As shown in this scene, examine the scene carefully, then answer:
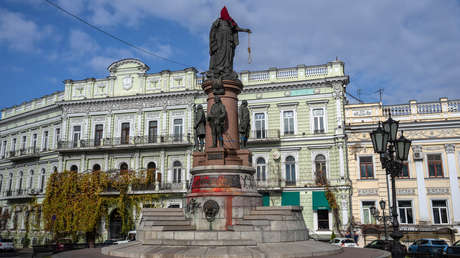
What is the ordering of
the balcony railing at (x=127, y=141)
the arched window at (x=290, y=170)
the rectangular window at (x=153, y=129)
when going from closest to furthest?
the arched window at (x=290, y=170) → the balcony railing at (x=127, y=141) → the rectangular window at (x=153, y=129)

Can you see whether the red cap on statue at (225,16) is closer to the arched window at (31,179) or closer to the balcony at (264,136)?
the balcony at (264,136)

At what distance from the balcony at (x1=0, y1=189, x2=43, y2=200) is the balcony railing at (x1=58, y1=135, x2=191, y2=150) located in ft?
19.0

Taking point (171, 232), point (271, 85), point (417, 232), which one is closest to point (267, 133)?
point (271, 85)

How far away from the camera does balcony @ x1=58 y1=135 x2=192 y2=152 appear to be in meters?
35.8

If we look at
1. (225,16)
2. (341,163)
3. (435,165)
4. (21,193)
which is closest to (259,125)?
(341,163)

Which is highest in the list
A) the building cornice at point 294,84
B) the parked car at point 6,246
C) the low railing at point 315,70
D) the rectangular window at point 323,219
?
the low railing at point 315,70

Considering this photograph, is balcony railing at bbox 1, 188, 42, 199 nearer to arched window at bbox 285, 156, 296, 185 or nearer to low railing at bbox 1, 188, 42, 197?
low railing at bbox 1, 188, 42, 197

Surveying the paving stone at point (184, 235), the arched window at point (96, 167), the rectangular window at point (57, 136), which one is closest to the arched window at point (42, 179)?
the rectangular window at point (57, 136)

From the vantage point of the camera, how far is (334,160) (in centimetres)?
3234

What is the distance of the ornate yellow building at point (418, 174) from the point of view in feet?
96.4

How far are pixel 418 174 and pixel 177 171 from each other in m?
19.9

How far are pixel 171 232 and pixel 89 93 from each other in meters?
30.4

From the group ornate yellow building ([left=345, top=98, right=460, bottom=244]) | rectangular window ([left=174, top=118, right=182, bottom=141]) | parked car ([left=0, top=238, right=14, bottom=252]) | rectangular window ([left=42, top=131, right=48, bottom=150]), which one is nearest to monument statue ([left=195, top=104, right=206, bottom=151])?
ornate yellow building ([left=345, top=98, right=460, bottom=244])

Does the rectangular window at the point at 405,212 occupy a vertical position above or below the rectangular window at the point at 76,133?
below
